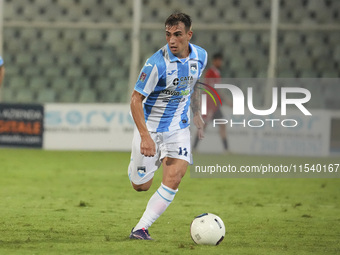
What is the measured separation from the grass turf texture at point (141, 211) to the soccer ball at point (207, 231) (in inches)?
3.7

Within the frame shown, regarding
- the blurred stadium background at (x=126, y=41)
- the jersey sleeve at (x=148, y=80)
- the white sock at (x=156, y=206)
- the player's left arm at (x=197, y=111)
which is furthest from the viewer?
the blurred stadium background at (x=126, y=41)

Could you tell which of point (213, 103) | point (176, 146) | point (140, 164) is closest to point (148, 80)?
point (176, 146)

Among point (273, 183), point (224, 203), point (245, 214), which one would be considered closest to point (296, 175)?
point (273, 183)

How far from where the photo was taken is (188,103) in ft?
23.0

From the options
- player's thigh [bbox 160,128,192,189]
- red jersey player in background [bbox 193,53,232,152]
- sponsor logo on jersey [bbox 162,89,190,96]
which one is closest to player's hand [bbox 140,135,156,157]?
player's thigh [bbox 160,128,192,189]

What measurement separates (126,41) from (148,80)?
1437 centimetres

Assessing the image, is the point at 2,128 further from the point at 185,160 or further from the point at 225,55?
the point at 185,160

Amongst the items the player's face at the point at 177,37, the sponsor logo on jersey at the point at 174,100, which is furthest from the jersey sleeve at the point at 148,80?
the sponsor logo on jersey at the point at 174,100

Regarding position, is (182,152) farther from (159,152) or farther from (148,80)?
(148,80)

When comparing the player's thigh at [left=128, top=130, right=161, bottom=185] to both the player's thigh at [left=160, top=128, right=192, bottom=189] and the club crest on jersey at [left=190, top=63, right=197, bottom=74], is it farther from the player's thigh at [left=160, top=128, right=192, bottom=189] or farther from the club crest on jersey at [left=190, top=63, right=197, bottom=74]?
the club crest on jersey at [left=190, top=63, right=197, bottom=74]

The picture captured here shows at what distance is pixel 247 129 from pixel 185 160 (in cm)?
1045

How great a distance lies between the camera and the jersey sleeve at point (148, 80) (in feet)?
21.0

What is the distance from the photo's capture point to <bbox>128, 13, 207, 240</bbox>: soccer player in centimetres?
641

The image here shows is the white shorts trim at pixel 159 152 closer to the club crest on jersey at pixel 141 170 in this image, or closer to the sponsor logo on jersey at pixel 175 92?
the club crest on jersey at pixel 141 170
